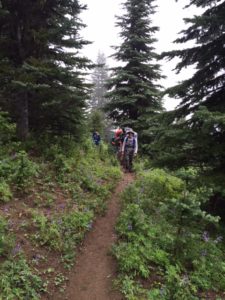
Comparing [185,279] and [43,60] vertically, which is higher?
[43,60]

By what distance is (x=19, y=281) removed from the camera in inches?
256

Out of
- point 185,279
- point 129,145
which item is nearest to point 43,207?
point 185,279

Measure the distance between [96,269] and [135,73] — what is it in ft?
56.8

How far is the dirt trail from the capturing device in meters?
6.96

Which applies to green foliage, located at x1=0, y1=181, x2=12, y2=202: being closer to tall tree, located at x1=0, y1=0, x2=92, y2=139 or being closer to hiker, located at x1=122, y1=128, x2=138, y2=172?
tall tree, located at x1=0, y1=0, x2=92, y2=139

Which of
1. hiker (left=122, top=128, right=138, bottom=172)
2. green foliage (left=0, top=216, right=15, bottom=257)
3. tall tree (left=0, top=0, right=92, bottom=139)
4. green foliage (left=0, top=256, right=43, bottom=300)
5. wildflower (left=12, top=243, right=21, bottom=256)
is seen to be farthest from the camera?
hiker (left=122, top=128, right=138, bottom=172)

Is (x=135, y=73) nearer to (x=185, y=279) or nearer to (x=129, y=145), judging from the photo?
(x=129, y=145)

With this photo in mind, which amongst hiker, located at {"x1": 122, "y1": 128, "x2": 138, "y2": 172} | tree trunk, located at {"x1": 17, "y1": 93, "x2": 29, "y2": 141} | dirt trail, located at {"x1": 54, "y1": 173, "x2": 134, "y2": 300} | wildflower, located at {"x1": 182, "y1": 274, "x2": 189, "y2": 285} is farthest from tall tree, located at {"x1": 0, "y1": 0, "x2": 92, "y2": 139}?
wildflower, located at {"x1": 182, "y1": 274, "x2": 189, "y2": 285}

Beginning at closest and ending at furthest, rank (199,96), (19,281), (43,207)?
(19,281)
(43,207)
(199,96)

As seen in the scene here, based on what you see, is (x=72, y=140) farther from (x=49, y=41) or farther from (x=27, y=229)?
(x=27, y=229)

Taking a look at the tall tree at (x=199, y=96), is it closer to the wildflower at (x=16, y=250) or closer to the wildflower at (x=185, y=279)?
the wildflower at (x=185, y=279)

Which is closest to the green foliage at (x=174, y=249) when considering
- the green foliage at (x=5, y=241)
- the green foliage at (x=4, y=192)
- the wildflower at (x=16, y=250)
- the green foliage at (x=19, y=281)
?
the green foliage at (x=19, y=281)

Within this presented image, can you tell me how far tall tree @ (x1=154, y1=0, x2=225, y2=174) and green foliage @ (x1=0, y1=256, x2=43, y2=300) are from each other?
5350 millimetres

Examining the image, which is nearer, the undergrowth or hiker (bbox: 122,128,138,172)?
the undergrowth
